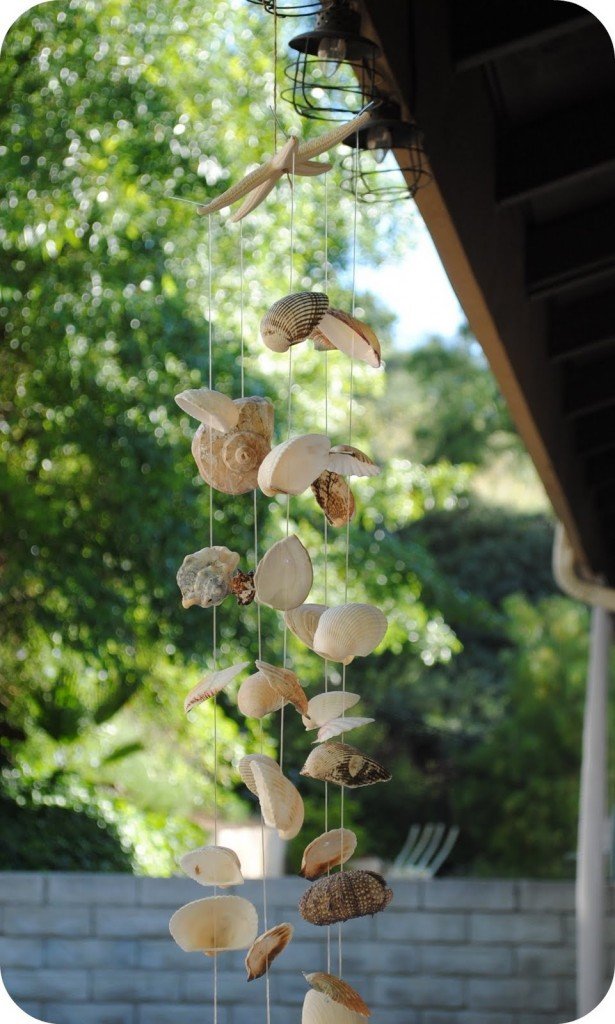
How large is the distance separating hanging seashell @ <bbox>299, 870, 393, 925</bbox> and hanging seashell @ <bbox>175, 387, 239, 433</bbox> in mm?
354

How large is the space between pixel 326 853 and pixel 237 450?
32cm

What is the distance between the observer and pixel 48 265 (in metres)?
5.01

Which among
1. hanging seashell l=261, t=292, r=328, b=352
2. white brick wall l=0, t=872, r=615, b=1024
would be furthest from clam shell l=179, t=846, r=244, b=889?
white brick wall l=0, t=872, r=615, b=1024

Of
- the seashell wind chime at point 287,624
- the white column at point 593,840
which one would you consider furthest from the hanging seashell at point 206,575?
the white column at point 593,840

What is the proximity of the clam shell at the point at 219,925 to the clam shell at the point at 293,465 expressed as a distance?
312mm

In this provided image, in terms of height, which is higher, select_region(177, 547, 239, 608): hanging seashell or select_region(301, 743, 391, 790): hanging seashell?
select_region(177, 547, 239, 608): hanging seashell

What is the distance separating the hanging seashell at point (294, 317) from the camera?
2.94 feet

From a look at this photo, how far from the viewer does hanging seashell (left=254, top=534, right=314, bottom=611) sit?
865mm

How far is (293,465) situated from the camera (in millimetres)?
851

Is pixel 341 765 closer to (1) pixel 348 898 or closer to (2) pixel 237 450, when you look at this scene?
(1) pixel 348 898

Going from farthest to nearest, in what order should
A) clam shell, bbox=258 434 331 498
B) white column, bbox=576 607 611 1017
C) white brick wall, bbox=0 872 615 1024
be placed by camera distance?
white brick wall, bbox=0 872 615 1024 < white column, bbox=576 607 611 1017 < clam shell, bbox=258 434 331 498

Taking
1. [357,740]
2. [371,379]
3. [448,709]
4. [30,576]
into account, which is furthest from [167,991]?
[448,709]

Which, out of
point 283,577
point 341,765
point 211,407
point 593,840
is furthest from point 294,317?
point 593,840

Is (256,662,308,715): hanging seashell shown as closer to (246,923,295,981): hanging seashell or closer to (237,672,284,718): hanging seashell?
(237,672,284,718): hanging seashell
